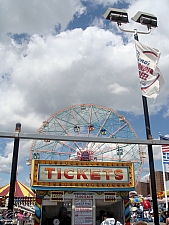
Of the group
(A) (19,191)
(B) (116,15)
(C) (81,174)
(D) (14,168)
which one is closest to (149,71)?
(B) (116,15)

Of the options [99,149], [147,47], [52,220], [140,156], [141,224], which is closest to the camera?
[141,224]

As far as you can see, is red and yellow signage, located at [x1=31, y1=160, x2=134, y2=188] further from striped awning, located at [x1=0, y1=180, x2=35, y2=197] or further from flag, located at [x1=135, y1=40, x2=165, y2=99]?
striped awning, located at [x1=0, y1=180, x2=35, y2=197]

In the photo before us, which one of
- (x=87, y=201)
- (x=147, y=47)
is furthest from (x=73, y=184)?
(x=147, y=47)

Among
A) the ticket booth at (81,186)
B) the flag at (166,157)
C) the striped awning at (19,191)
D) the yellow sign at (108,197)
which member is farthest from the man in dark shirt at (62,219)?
the striped awning at (19,191)

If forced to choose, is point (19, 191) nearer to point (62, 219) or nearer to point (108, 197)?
point (62, 219)

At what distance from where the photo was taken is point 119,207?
12945mm

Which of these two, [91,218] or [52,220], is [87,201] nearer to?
[91,218]

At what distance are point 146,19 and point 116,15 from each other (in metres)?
1.39

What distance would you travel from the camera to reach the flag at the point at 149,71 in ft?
35.8

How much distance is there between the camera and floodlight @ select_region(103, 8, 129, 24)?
11.8 meters

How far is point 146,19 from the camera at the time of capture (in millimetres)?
11883

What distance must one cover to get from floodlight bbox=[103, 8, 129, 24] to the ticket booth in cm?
672

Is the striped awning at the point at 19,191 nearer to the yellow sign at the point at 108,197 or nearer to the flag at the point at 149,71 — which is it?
the yellow sign at the point at 108,197

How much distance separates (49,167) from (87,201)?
2.38 metres
